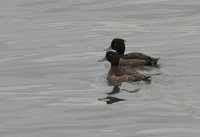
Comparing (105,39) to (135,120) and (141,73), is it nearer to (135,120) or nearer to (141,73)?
(141,73)

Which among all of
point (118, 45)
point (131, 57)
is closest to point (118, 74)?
point (131, 57)

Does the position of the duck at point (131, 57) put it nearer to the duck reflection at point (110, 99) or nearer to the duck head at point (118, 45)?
the duck head at point (118, 45)

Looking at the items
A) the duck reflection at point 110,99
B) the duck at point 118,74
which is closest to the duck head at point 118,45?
the duck at point 118,74

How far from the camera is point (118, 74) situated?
23.3 meters

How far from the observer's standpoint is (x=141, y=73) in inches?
944

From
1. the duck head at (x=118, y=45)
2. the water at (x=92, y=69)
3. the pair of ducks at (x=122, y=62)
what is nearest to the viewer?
the water at (x=92, y=69)

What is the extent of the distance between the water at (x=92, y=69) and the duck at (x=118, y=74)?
0.24 m

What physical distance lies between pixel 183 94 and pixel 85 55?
23.0 ft

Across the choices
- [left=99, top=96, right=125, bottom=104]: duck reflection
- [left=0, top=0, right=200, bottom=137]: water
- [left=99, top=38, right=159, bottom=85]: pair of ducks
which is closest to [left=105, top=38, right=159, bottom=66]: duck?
[left=99, top=38, right=159, bottom=85]: pair of ducks

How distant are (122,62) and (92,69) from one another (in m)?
1.29

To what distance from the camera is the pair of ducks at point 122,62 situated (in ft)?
74.9

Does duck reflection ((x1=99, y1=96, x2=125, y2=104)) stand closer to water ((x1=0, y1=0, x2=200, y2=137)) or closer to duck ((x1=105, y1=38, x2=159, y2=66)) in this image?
water ((x1=0, y1=0, x2=200, y2=137))

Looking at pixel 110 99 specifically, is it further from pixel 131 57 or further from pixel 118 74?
pixel 131 57

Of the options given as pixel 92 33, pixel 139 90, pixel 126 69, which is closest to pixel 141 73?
pixel 126 69
